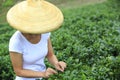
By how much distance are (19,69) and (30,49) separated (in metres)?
0.27

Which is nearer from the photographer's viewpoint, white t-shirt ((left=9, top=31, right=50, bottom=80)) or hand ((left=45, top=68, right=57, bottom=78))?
white t-shirt ((left=9, top=31, right=50, bottom=80))

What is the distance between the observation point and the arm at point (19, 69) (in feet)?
14.5

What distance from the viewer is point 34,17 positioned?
4211 mm

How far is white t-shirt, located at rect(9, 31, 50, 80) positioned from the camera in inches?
174

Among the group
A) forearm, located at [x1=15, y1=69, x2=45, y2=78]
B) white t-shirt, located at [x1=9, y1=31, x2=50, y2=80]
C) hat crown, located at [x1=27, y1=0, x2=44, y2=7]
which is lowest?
forearm, located at [x1=15, y1=69, x2=45, y2=78]

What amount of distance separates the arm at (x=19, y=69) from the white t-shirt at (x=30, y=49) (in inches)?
2.5

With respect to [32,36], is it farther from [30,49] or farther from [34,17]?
[34,17]

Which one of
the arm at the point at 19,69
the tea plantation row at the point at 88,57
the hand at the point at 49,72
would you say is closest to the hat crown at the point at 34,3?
the arm at the point at 19,69

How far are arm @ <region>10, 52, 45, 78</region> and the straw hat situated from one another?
1.35ft

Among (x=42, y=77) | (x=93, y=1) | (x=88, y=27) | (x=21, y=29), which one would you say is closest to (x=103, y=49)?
(x=42, y=77)

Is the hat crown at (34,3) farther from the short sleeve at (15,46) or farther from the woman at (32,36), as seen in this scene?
the short sleeve at (15,46)

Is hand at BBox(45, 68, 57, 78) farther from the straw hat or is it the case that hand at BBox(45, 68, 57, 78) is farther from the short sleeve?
the straw hat

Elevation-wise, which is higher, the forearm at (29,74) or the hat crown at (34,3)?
the hat crown at (34,3)

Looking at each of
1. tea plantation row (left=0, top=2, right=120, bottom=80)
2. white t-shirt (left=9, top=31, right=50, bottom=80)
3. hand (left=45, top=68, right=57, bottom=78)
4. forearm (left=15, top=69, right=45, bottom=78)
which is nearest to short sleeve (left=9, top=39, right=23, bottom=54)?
white t-shirt (left=9, top=31, right=50, bottom=80)
